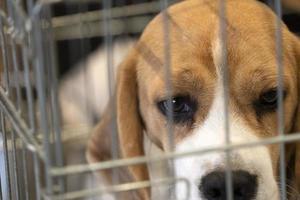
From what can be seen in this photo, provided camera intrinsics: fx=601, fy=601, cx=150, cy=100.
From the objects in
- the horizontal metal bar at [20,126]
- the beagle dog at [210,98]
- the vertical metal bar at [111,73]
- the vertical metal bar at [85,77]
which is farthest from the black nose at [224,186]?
the vertical metal bar at [85,77]

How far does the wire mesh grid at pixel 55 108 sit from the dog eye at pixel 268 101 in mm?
32

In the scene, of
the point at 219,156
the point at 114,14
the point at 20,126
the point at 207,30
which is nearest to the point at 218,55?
the point at 207,30

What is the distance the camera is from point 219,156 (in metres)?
1.06

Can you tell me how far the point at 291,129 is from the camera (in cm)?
134

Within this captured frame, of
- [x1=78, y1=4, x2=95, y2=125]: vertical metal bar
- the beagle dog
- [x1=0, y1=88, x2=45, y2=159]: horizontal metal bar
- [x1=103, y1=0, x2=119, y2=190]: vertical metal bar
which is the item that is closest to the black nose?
the beagle dog

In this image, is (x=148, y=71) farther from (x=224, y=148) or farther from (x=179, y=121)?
(x=224, y=148)

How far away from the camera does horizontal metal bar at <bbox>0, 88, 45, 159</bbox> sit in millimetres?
858

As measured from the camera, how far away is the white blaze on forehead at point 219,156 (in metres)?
1.07

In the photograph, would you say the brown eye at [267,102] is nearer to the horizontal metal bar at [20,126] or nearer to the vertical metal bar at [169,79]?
the vertical metal bar at [169,79]

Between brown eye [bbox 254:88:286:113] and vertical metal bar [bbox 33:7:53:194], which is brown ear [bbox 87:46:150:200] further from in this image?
vertical metal bar [bbox 33:7:53:194]

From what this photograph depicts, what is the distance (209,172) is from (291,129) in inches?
14.1

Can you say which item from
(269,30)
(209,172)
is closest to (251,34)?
(269,30)

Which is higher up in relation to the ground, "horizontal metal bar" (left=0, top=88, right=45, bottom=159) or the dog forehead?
the dog forehead

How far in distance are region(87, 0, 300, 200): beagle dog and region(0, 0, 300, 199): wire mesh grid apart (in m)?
0.02
